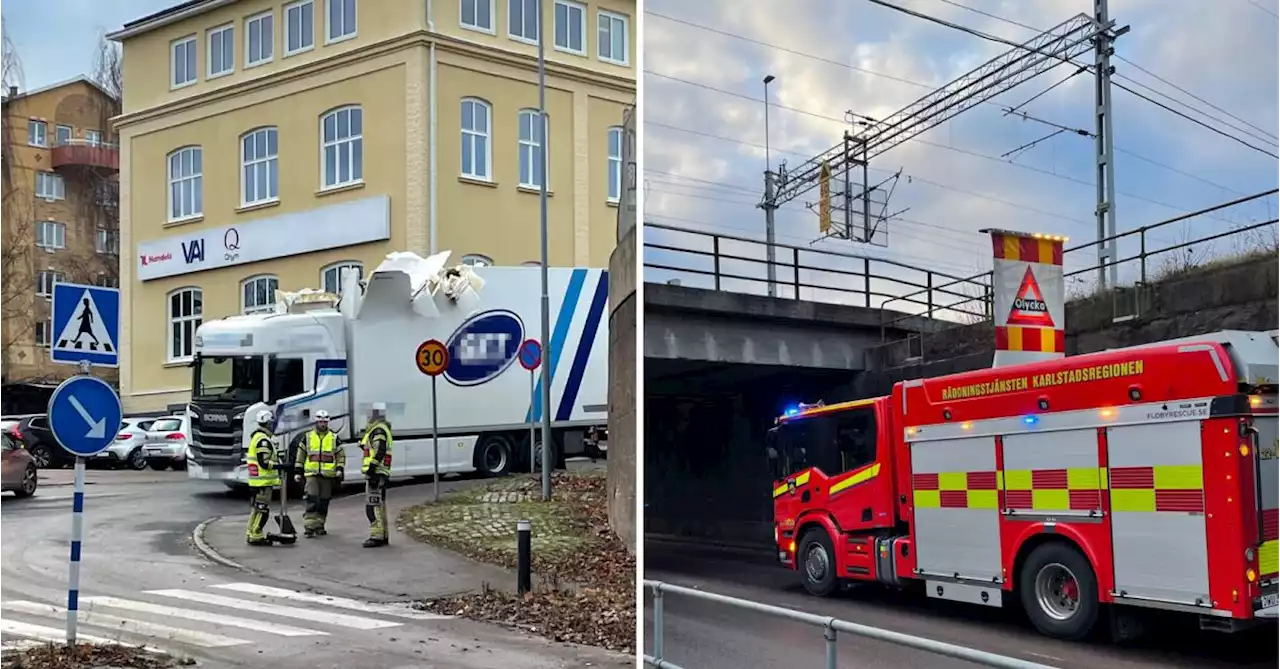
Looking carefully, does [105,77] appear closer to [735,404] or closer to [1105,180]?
[735,404]

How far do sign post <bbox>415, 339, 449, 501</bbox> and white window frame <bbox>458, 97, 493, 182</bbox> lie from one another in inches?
30.8

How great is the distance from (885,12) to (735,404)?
89 centimetres

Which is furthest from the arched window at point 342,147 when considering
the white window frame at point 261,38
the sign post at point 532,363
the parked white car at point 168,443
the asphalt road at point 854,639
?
the asphalt road at point 854,639

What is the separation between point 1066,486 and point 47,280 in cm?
487

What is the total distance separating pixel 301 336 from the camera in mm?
5023

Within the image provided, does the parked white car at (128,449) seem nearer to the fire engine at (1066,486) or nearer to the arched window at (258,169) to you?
the arched window at (258,169)

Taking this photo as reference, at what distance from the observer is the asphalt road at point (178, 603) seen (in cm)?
494

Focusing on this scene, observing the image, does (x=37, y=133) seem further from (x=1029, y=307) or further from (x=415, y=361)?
(x=1029, y=307)

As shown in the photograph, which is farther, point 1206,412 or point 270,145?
point 270,145

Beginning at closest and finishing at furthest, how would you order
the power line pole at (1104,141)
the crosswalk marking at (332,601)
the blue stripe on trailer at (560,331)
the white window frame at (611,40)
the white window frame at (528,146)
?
→ the power line pole at (1104,141) < the white window frame at (611,40) < the blue stripe on trailer at (560,331) < the white window frame at (528,146) < the crosswalk marking at (332,601)

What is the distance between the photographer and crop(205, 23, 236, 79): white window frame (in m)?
5.00

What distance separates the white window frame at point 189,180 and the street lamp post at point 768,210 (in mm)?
3519

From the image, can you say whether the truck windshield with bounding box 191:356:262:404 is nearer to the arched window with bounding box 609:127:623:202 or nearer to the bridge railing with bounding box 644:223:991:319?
the arched window with bounding box 609:127:623:202

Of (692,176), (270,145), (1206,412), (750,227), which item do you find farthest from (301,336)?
(1206,412)
